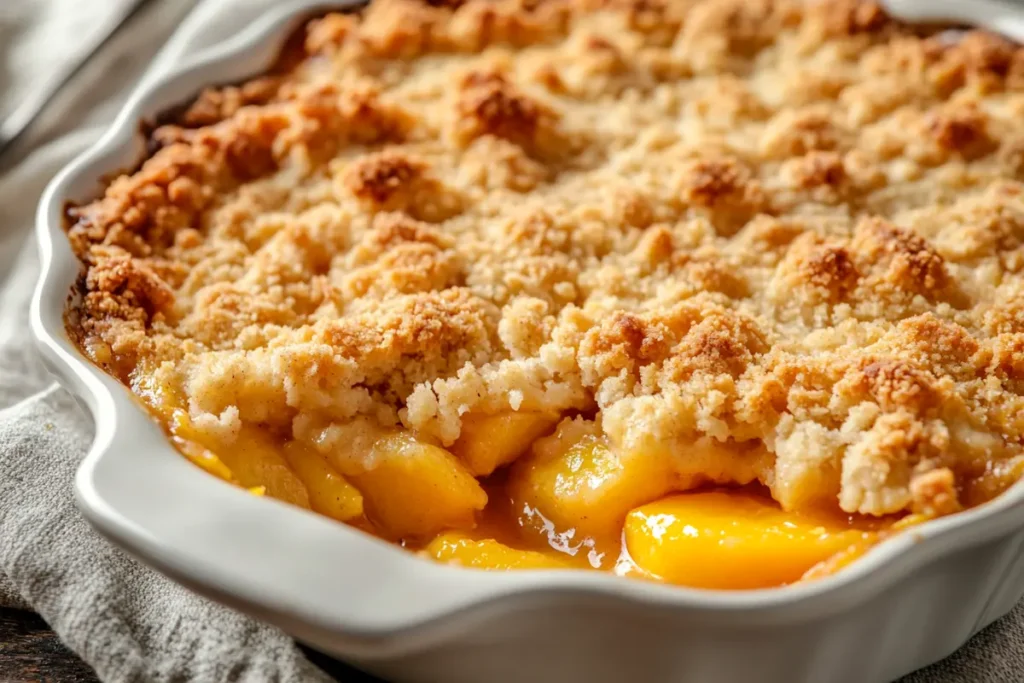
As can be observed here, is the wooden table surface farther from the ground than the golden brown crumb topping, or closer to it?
closer to it

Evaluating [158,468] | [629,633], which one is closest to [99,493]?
[158,468]

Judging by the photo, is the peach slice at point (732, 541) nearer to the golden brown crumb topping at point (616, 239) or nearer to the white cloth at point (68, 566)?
the golden brown crumb topping at point (616, 239)

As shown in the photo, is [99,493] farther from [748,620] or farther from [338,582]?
[748,620]

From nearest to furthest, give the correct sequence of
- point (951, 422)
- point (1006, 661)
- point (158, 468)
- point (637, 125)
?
point (158, 468), point (951, 422), point (1006, 661), point (637, 125)

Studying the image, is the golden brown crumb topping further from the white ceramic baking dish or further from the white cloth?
the white cloth

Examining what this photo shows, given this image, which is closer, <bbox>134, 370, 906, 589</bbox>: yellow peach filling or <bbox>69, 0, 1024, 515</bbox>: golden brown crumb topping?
<bbox>134, 370, 906, 589</bbox>: yellow peach filling

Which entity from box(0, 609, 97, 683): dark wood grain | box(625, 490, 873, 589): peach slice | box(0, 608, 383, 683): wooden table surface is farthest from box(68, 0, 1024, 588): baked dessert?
box(0, 609, 97, 683): dark wood grain

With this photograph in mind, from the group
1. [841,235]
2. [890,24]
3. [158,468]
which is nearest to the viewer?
[158,468]
